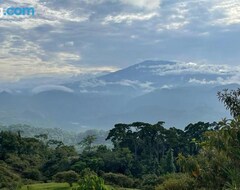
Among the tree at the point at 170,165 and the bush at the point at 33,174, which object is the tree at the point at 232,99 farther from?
the bush at the point at 33,174

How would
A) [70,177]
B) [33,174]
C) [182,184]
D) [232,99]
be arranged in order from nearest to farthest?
[232,99]
[182,184]
[70,177]
[33,174]

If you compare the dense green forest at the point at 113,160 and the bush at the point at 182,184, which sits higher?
the bush at the point at 182,184

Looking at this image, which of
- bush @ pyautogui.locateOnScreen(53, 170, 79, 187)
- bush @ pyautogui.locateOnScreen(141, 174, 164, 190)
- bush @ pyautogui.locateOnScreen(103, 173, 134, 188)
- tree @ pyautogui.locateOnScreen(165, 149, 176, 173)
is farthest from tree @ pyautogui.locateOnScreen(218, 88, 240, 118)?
tree @ pyautogui.locateOnScreen(165, 149, 176, 173)

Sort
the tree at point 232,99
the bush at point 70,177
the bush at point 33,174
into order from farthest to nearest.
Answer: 1. the bush at point 33,174
2. the bush at point 70,177
3. the tree at point 232,99

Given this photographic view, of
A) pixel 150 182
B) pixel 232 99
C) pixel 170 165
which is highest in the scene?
pixel 232 99

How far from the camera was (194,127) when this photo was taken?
50750 millimetres

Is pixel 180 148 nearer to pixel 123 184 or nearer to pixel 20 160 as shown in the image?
pixel 123 184

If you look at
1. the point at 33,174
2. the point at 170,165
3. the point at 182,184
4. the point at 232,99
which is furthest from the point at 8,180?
the point at 232,99

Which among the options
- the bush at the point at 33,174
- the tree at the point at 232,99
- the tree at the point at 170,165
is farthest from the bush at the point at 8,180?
the tree at the point at 232,99

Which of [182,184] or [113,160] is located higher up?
[182,184]

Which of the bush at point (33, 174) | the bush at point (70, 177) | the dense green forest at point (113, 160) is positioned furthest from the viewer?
the bush at point (33, 174)

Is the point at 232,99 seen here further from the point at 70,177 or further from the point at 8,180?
the point at 8,180

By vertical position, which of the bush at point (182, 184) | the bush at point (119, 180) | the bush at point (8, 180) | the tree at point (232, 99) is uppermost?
the tree at point (232, 99)

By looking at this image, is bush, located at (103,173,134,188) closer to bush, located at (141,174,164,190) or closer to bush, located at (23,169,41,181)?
bush, located at (141,174,164,190)
